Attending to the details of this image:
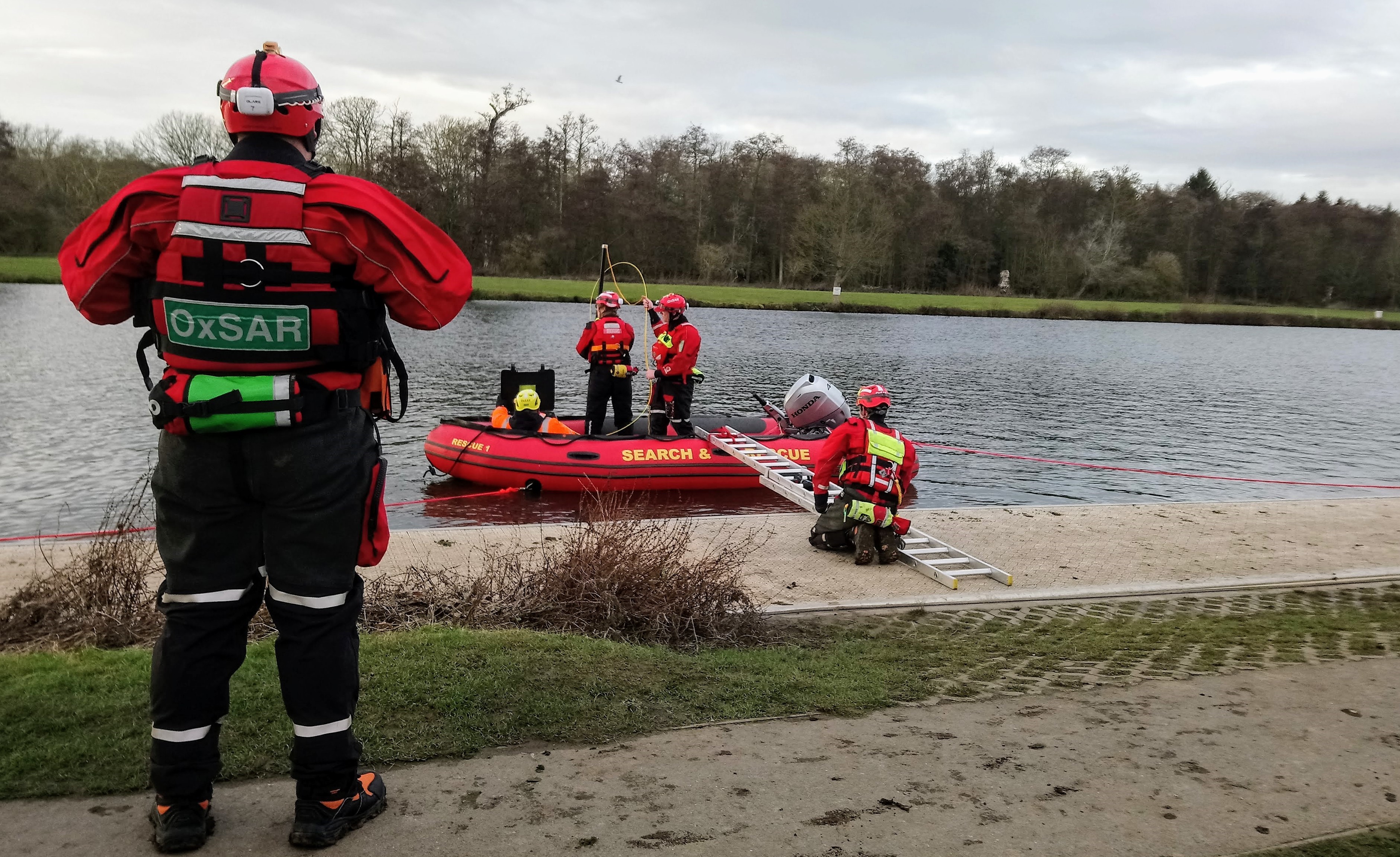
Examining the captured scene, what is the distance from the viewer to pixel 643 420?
1427 cm

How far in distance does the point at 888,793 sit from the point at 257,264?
243 cm

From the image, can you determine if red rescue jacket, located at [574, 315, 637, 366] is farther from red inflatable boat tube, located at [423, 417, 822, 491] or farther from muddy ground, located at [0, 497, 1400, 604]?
muddy ground, located at [0, 497, 1400, 604]

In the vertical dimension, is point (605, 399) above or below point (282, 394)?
below

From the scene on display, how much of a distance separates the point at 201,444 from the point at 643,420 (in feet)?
37.9

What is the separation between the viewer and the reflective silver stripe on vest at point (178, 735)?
9.08 ft

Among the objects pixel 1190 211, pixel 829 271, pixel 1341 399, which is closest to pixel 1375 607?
pixel 1341 399

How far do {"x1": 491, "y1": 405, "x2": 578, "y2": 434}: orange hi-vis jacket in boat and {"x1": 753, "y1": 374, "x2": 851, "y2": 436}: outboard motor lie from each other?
2855 millimetres

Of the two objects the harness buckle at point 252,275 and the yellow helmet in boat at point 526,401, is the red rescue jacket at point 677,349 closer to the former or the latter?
the yellow helmet in boat at point 526,401

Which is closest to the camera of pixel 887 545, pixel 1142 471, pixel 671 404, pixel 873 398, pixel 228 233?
pixel 228 233

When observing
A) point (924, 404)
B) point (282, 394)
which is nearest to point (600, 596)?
point (282, 394)

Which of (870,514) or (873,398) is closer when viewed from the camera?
(870,514)

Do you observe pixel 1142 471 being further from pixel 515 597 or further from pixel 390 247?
pixel 390 247

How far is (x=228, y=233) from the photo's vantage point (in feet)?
8.75

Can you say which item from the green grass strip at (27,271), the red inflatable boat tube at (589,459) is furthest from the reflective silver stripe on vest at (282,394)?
the green grass strip at (27,271)
